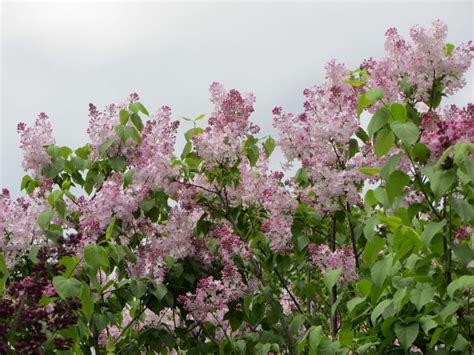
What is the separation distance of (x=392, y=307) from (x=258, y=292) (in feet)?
5.55

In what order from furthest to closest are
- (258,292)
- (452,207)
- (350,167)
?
(258,292) → (350,167) → (452,207)

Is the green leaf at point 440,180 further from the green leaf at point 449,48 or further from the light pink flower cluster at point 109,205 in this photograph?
the light pink flower cluster at point 109,205

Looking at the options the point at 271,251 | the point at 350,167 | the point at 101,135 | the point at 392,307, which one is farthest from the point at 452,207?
the point at 101,135

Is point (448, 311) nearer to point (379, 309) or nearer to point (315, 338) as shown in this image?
point (379, 309)

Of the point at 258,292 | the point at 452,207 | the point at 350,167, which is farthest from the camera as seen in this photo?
the point at 258,292

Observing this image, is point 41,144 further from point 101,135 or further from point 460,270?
point 460,270

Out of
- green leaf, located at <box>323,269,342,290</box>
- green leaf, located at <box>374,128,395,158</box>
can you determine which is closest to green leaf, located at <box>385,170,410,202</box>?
green leaf, located at <box>374,128,395,158</box>

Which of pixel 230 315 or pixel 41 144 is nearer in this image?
pixel 230 315

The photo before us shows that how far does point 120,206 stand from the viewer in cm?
498

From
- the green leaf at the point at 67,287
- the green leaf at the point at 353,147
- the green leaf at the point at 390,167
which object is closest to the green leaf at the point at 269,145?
the green leaf at the point at 353,147

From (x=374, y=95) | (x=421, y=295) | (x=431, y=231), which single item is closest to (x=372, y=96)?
(x=374, y=95)

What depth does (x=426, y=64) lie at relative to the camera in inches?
181

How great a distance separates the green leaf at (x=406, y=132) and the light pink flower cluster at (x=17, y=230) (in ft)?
7.77

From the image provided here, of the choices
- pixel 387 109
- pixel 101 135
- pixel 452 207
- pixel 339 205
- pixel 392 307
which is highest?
pixel 101 135
